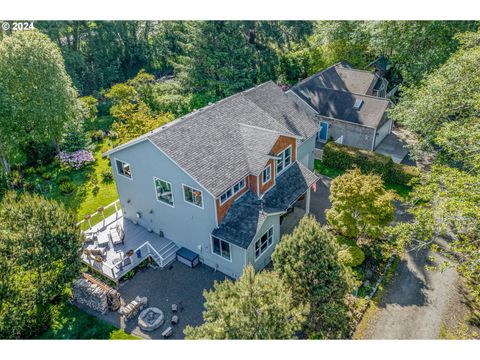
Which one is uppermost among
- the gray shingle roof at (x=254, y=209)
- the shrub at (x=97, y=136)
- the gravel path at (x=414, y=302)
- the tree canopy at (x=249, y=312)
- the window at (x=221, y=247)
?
the tree canopy at (x=249, y=312)

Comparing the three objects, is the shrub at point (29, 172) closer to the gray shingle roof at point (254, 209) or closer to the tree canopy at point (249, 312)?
the gray shingle roof at point (254, 209)

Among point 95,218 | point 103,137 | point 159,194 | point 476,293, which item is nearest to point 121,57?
point 103,137

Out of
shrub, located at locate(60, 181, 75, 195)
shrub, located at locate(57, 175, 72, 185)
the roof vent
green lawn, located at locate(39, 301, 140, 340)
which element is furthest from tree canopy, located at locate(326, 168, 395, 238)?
shrub, located at locate(57, 175, 72, 185)

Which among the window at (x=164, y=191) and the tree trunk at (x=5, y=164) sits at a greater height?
the window at (x=164, y=191)

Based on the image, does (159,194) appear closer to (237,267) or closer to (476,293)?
(237,267)

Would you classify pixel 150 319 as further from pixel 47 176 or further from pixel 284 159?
pixel 47 176

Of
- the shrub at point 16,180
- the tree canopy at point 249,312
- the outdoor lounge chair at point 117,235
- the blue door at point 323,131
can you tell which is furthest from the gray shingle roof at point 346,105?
the shrub at point 16,180

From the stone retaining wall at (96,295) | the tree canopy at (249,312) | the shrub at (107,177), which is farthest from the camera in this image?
the shrub at (107,177)

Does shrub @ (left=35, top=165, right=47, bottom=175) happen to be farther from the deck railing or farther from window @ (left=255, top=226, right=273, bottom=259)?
window @ (left=255, top=226, right=273, bottom=259)
